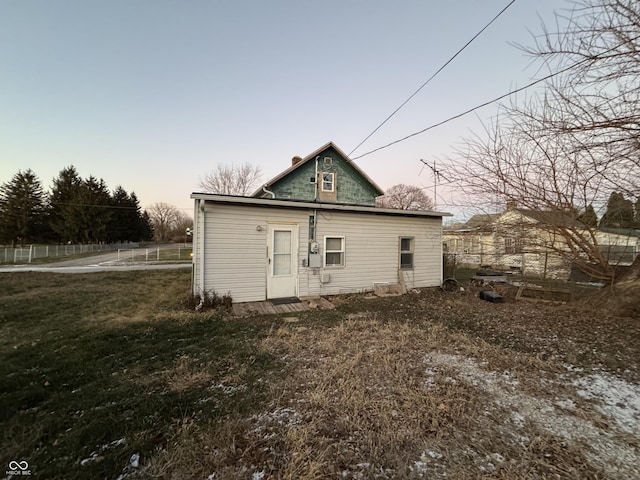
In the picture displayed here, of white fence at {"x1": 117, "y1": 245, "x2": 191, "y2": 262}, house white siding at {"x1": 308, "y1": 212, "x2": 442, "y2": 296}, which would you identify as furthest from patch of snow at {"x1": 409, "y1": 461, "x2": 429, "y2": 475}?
white fence at {"x1": 117, "y1": 245, "x2": 191, "y2": 262}

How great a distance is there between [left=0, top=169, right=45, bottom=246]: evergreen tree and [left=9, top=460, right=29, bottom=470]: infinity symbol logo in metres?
39.3

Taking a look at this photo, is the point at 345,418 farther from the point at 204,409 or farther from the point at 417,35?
the point at 417,35

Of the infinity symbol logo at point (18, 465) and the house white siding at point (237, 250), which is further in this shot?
the house white siding at point (237, 250)

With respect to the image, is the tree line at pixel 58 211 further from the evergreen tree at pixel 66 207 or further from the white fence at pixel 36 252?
the white fence at pixel 36 252

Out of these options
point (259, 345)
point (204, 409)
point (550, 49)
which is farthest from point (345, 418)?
point (550, 49)

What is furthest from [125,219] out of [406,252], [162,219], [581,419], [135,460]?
[581,419]

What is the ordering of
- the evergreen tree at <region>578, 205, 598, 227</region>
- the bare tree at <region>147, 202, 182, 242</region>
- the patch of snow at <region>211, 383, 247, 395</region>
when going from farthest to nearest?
the bare tree at <region>147, 202, 182, 242</region>
the evergreen tree at <region>578, 205, 598, 227</region>
the patch of snow at <region>211, 383, 247, 395</region>

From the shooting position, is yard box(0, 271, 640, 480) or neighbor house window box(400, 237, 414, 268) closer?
yard box(0, 271, 640, 480)

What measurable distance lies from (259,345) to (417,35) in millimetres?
8422

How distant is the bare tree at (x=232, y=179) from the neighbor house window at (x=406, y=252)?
24397 mm

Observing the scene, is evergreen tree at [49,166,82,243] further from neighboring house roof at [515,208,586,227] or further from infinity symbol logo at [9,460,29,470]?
neighboring house roof at [515,208,586,227]

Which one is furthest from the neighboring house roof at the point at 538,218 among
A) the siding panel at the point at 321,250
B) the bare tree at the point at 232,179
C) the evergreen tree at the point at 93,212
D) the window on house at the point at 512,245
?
the evergreen tree at the point at 93,212

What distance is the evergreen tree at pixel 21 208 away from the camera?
26.8 m

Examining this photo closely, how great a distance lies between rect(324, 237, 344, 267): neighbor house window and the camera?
791 cm
